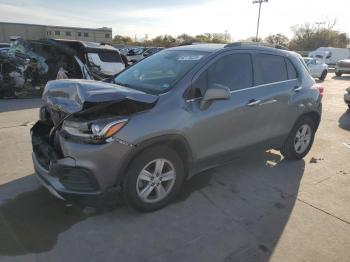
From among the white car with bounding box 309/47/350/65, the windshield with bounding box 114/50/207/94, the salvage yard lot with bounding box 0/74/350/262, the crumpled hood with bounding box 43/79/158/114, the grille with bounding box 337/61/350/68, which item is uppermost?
the white car with bounding box 309/47/350/65

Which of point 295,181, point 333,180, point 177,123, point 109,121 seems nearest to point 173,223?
point 177,123

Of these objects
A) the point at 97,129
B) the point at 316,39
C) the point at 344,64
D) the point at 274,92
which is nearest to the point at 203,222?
the point at 97,129

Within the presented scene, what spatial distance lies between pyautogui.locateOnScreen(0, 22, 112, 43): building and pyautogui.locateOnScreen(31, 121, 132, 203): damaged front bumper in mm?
67820

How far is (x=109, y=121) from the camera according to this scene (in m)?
3.23

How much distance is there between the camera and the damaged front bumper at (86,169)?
318 centimetres

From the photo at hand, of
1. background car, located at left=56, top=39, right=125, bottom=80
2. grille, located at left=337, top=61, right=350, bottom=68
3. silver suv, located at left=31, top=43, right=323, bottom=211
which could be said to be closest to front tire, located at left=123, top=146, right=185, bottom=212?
silver suv, located at left=31, top=43, right=323, bottom=211

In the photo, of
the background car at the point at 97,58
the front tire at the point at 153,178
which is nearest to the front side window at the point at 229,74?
the front tire at the point at 153,178

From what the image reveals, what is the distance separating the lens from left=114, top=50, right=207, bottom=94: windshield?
3936 mm

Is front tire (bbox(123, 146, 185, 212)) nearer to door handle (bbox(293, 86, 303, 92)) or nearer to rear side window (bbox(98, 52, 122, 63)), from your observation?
door handle (bbox(293, 86, 303, 92))

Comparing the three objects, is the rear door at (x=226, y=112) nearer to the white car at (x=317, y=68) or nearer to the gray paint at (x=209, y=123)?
the gray paint at (x=209, y=123)

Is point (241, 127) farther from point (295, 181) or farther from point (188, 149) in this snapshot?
point (295, 181)

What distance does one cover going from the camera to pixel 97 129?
319cm

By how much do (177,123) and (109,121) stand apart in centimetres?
76

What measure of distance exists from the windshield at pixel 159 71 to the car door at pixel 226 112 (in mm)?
255
